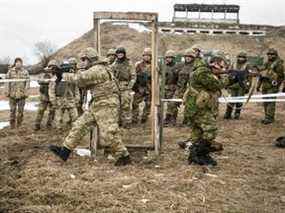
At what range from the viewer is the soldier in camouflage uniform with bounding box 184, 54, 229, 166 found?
7.49 meters

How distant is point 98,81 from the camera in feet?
25.2

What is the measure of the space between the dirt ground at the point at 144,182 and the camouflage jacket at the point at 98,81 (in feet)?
3.78

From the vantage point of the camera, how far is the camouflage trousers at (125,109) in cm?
1138

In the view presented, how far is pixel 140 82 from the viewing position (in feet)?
39.5

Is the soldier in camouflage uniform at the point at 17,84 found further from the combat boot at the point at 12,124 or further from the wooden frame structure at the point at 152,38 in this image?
the wooden frame structure at the point at 152,38

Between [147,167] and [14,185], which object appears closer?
[14,185]

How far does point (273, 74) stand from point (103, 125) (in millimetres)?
6247

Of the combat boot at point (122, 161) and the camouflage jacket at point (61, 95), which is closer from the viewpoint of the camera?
the combat boot at point (122, 161)

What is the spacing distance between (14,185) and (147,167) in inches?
85.3

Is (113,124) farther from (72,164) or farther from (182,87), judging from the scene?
(182,87)

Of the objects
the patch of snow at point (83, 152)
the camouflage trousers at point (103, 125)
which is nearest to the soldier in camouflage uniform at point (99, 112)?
the camouflage trousers at point (103, 125)

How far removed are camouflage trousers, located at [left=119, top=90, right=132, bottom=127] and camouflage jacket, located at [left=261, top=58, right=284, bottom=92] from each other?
3.61 meters

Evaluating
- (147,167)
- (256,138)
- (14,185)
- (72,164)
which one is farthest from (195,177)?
(256,138)

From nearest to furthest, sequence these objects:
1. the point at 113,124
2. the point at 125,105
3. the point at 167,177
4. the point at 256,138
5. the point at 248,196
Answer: the point at 248,196, the point at 167,177, the point at 113,124, the point at 256,138, the point at 125,105
